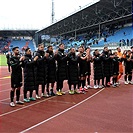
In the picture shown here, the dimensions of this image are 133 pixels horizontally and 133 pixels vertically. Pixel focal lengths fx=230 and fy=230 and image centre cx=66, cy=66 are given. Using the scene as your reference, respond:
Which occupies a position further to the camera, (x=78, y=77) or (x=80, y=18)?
(x=80, y=18)

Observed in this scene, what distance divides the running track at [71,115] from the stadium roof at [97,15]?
2102 cm

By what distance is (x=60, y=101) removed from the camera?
698 cm

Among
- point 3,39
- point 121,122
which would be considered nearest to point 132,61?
point 121,122

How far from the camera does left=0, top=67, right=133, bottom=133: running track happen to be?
4531mm

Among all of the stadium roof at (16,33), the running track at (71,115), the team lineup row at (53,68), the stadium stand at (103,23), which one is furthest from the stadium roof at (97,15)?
the running track at (71,115)

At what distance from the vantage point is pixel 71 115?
17.9ft

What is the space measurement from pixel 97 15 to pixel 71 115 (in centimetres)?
2882

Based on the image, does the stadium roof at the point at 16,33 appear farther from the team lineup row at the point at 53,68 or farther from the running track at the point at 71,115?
the running track at the point at 71,115

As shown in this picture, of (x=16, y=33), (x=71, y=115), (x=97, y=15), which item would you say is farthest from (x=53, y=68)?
(x=16, y=33)

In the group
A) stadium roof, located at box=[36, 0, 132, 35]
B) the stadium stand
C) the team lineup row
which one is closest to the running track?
the team lineup row

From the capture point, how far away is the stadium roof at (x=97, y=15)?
1083 inches

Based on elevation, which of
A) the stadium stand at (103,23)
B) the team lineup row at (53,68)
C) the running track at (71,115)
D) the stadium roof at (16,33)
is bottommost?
the running track at (71,115)

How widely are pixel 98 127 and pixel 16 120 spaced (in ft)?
5.96

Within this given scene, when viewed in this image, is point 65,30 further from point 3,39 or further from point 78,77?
point 78,77
